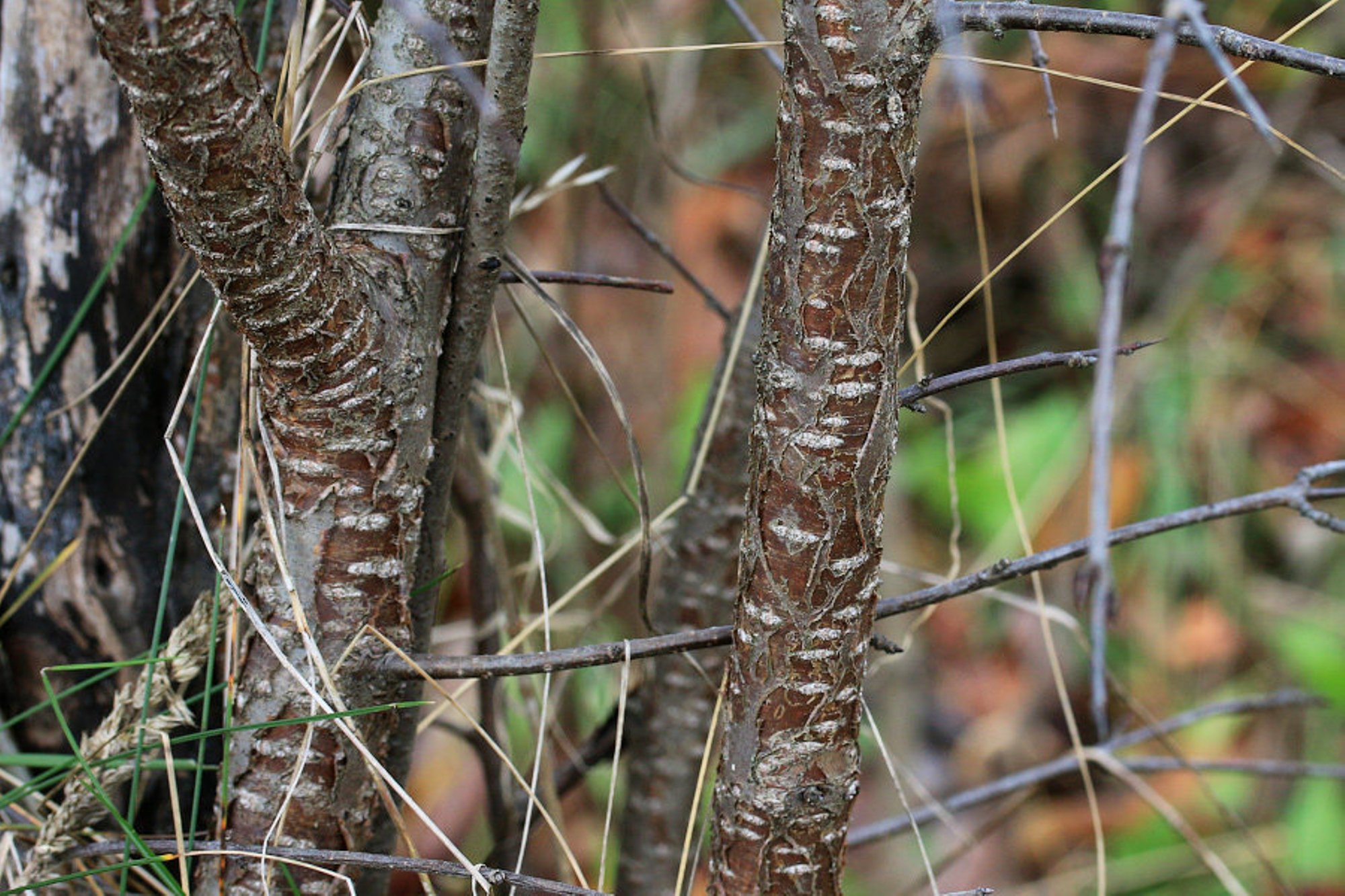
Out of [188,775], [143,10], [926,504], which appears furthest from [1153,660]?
[143,10]

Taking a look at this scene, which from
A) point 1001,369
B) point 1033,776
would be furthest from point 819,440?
point 1033,776

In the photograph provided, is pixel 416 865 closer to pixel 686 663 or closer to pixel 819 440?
pixel 819 440

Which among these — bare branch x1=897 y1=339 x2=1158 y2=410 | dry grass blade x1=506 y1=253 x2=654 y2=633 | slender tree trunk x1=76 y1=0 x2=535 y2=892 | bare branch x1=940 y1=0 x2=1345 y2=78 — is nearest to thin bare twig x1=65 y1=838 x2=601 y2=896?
slender tree trunk x1=76 y1=0 x2=535 y2=892

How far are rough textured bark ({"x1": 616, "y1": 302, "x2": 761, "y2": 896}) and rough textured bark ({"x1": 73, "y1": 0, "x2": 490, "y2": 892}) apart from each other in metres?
0.33

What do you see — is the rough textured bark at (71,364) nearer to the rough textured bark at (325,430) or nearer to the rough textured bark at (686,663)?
the rough textured bark at (325,430)

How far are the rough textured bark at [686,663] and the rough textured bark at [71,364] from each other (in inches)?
14.4

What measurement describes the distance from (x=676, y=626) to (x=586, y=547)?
3.70 ft

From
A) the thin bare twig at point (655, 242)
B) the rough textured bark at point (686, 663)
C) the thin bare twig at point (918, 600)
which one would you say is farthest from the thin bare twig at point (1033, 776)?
the thin bare twig at point (655, 242)

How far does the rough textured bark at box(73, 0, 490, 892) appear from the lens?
46cm

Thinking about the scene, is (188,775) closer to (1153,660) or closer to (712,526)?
(712,526)

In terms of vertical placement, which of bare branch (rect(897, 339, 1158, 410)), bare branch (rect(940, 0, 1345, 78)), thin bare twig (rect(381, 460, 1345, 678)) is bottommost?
thin bare twig (rect(381, 460, 1345, 678))

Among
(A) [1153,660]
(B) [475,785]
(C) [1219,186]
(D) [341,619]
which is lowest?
(B) [475,785]

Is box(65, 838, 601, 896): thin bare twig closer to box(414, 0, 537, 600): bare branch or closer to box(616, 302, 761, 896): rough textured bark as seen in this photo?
box(414, 0, 537, 600): bare branch

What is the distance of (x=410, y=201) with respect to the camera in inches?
22.0
